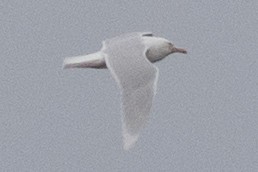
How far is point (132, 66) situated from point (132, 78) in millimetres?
157

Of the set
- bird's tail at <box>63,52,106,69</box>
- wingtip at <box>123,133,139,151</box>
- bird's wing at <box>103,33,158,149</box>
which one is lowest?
wingtip at <box>123,133,139,151</box>

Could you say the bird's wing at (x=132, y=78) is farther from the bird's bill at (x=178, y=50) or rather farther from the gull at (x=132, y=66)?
the bird's bill at (x=178, y=50)

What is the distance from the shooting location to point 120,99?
8180 millimetres

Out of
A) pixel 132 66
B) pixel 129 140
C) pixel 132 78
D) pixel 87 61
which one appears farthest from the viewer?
pixel 87 61

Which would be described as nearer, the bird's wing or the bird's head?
the bird's wing

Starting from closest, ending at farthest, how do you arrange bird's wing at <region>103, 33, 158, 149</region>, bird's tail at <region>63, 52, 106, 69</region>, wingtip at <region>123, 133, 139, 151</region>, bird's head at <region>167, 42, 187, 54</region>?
wingtip at <region>123, 133, 139, 151</region>, bird's wing at <region>103, 33, 158, 149</region>, bird's tail at <region>63, 52, 106, 69</region>, bird's head at <region>167, 42, 187, 54</region>

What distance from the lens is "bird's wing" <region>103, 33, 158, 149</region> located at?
8023mm

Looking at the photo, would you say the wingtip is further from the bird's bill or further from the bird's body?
the bird's bill

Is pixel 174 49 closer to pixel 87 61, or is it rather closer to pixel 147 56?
pixel 147 56

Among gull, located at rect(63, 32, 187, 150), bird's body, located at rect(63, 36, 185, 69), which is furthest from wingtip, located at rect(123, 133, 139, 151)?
bird's body, located at rect(63, 36, 185, 69)

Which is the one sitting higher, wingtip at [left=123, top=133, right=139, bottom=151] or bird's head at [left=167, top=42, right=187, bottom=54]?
bird's head at [left=167, top=42, right=187, bottom=54]

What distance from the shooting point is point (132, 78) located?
833cm

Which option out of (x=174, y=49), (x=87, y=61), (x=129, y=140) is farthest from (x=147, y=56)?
(x=129, y=140)

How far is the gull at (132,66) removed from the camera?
805 centimetres
